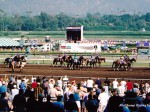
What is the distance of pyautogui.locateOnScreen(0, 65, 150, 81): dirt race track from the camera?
3437 centimetres

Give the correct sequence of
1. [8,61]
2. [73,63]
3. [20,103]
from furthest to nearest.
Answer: [8,61], [73,63], [20,103]

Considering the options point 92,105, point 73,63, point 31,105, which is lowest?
point 73,63

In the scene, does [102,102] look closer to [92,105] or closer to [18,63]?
[92,105]

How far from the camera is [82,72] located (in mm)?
36750

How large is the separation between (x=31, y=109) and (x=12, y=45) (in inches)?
2630

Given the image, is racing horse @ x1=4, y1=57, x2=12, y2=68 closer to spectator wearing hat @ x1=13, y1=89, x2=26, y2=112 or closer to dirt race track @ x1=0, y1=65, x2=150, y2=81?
dirt race track @ x1=0, y1=65, x2=150, y2=81

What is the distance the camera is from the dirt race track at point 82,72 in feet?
113

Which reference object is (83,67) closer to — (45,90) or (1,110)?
(45,90)

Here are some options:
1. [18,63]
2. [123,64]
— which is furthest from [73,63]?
[18,63]

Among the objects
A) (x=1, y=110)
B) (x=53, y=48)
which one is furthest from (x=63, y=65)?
(x=53, y=48)

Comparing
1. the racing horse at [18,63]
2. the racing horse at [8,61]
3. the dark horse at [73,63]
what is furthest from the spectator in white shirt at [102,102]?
the racing horse at [8,61]

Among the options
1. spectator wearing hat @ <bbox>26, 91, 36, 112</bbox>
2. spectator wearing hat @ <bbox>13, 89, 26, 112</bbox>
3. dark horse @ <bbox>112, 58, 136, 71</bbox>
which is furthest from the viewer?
dark horse @ <bbox>112, 58, 136, 71</bbox>

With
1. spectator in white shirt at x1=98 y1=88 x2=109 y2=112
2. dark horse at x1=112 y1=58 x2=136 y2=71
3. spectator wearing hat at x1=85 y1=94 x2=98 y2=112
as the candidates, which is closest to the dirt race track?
dark horse at x1=112 y1=58 x2=136 y2=71

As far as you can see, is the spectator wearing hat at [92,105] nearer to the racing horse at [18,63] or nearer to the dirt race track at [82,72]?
the dirt race track at [82,72]
